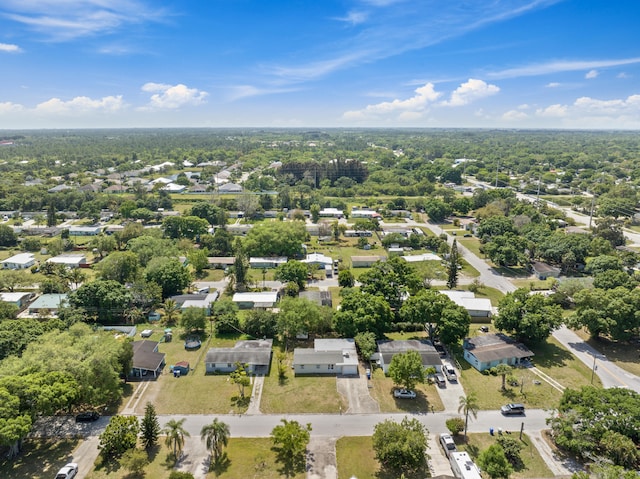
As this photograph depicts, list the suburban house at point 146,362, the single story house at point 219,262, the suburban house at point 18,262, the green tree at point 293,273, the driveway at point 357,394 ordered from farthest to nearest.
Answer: the single story house at point 219,262 < the suburban house at point 18,262 < the green tree at point 293,273 < the suburban house at point 146,362 < the driveway at point 357,394

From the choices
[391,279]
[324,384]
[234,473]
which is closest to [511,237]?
[391,279]

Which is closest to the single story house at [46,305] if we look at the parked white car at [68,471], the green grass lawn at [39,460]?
the green grass lawn at [39,460]

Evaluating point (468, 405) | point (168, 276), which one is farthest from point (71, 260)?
point (468, 405)

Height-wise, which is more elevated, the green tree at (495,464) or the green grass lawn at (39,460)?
the green tree at (495,464)

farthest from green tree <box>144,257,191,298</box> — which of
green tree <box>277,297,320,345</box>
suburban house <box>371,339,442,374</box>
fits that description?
suburban house <box>371,339,442,374</box>

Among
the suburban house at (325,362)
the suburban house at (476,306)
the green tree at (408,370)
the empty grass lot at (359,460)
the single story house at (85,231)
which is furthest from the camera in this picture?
the single story house at (85,231)

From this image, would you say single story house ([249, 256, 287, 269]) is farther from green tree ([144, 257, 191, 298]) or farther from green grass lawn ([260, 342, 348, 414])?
green grass lawn ([260, 342, 348, 414])

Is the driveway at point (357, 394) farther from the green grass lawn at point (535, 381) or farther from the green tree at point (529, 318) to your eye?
the green tree at point (529, 318)
